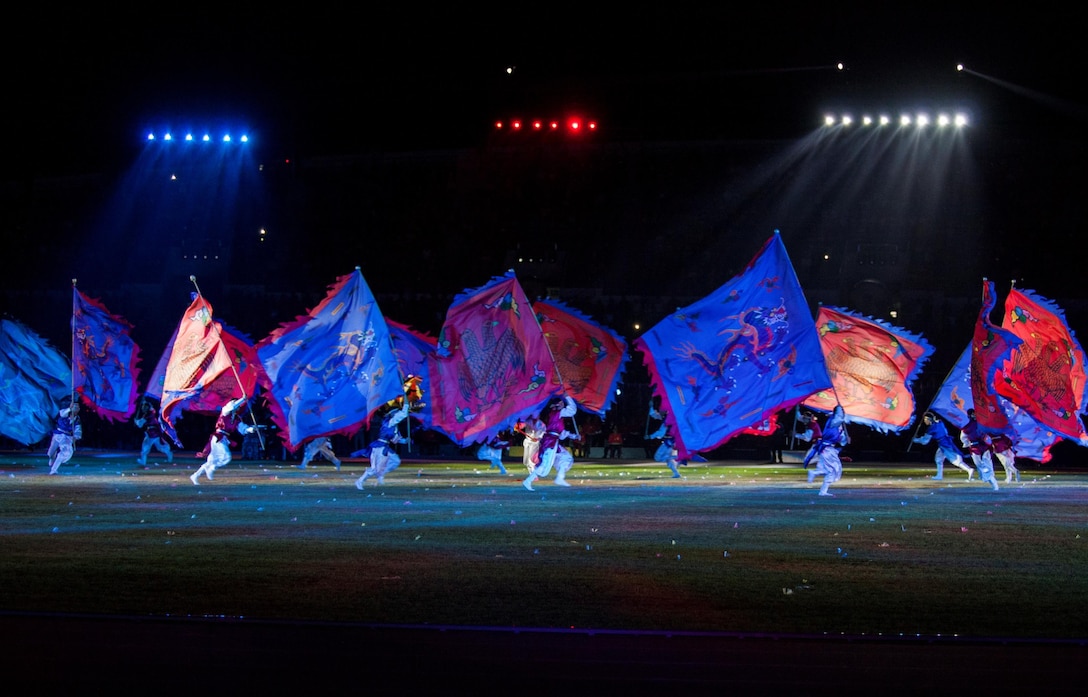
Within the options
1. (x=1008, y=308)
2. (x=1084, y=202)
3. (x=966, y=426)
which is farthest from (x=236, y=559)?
(x=1084, y=202)

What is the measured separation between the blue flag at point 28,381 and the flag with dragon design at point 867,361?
19.4 meters

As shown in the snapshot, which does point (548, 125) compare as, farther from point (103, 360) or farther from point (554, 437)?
point (554, 437)

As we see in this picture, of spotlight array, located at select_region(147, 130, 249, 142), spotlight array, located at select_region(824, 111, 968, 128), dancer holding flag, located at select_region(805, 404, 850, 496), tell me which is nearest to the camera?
dancer holding flag, located at select_region(805, 404, 850, 496)

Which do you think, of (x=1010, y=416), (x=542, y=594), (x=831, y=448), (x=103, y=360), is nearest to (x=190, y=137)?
(x=103, y=360)

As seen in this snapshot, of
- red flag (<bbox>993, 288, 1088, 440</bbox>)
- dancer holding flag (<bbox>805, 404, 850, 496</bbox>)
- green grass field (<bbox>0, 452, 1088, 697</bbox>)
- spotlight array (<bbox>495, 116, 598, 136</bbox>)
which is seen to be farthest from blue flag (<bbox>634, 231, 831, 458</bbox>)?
spotlight array (<bbox>495, 116, 598, 136</bbox>)

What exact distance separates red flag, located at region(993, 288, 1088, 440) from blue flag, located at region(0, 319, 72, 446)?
23.3 metres

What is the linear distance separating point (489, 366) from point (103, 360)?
432 inches

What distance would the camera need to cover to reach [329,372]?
989 inches

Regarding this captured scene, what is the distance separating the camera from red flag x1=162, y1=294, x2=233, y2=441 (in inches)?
1058

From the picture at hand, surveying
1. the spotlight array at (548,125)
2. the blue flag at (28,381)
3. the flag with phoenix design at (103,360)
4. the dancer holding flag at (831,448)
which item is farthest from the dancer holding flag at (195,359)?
the spotlight array at (548,125)

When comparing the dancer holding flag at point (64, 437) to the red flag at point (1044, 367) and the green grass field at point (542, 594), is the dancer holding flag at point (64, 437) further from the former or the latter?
the red flag at point (1044, 367)

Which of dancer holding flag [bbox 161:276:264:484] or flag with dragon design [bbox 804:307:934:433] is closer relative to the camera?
dancer holding flag [bbox 161:276:264:484]

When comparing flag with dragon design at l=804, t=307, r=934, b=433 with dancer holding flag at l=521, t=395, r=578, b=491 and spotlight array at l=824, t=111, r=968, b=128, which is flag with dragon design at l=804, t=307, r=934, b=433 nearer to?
dancer holding flag at l=521, t=395, r=578, b=491

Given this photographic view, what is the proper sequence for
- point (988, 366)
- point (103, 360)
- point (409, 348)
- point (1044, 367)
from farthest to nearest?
point (409, 348) < point (103, 360) < point (1044, 367) < point (988, 366)
